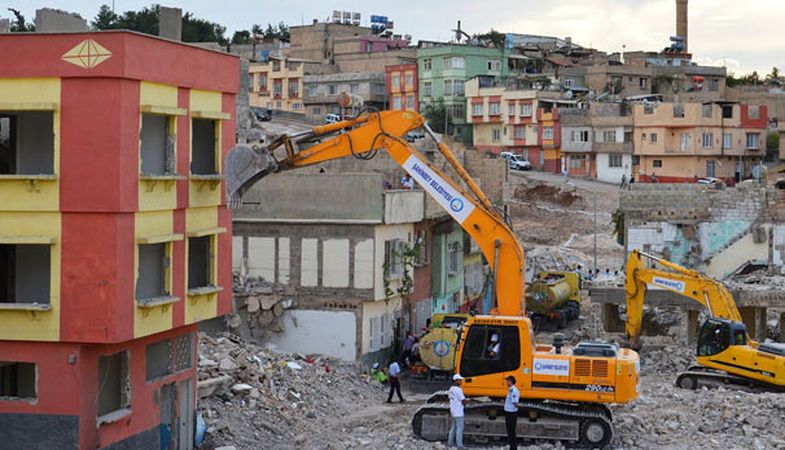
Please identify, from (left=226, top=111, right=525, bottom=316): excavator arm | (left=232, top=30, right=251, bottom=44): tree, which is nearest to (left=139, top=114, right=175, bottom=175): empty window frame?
(left=226, top=111, right=525, bottom=316): excavator arm

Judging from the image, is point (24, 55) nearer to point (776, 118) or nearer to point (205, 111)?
point (205, 111)

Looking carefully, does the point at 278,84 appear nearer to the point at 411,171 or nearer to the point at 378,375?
the point at 378,375

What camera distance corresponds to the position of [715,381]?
3164 cm

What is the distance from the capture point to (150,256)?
21703mm

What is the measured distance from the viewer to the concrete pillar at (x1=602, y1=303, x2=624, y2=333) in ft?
140

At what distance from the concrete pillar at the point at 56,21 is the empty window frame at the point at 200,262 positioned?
448 cm

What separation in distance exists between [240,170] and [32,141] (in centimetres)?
431

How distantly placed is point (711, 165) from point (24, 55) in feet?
220

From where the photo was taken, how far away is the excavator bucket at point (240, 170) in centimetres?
2411

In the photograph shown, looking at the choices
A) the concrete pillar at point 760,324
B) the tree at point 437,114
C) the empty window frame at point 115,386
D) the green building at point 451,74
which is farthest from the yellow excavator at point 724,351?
the green building at point 451,74

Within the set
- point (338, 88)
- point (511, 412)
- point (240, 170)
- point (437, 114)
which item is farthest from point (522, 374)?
point (338, 88)

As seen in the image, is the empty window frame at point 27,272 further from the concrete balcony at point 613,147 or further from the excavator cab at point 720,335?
the concrete balcony at point 613,147

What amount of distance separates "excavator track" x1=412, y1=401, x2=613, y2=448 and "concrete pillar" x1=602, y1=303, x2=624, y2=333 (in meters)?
18.5

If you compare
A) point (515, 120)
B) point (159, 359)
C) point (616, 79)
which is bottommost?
A: point (159, 359)
